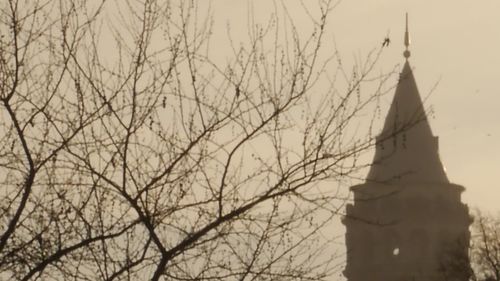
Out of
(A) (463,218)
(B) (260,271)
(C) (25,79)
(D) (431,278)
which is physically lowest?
(B) (260,271)

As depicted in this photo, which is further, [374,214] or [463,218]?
[463,218]

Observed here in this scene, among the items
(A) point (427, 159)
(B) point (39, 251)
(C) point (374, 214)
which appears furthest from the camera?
(A) point (427, 159)

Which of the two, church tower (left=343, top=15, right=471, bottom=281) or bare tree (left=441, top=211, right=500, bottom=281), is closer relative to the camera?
bare tree (left=441, top=211, right=500, bottom=281)

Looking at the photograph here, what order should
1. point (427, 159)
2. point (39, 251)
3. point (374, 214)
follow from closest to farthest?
point (39, 251)
point (374, 214)
point (427, 159)

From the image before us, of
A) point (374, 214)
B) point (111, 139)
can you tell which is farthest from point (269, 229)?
point (374, 214)

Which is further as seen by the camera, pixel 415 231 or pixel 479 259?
pixel 415 231

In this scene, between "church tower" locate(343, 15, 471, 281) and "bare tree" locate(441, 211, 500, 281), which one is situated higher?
"church tower" locate(343, 15, 471, 281)

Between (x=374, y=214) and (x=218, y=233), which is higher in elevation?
(x=374, y=214)

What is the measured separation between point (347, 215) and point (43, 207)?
2.26 metres

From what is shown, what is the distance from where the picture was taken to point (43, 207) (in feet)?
38.2

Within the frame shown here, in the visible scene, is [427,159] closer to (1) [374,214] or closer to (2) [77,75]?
(1) [374,214]

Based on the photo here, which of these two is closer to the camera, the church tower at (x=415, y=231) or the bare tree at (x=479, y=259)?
the bare tree at (x=479, y=259)

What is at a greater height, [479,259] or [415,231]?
[415,231]

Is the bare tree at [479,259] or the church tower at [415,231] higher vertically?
the church tower at [415,231]
